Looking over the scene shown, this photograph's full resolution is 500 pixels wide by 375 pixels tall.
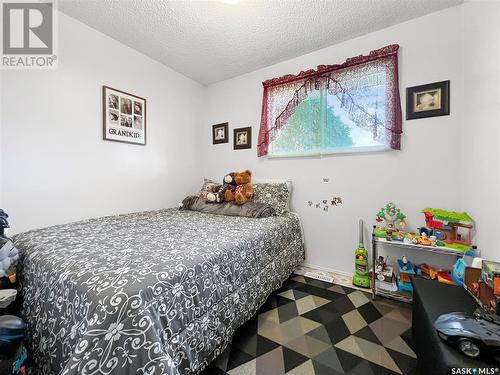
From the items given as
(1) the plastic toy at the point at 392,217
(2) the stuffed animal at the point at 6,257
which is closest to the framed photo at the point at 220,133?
(1) the plastic toy at the point at 392,217

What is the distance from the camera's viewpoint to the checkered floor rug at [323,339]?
1.18m

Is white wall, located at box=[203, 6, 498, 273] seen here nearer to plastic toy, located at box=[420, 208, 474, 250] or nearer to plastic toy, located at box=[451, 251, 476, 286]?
plastic toy, located at box=[420, 208, 474, 250]

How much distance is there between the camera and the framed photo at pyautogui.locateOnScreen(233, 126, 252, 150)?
2.90 meters

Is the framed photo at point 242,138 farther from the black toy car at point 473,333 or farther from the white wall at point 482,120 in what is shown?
the black toy car at point 473,333

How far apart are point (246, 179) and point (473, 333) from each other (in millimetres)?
2180

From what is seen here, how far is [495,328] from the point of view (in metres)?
0.70

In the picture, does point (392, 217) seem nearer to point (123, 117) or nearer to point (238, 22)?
point (238, 22)

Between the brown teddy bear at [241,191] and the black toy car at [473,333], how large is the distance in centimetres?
181

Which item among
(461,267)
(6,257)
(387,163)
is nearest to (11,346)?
(6,257)

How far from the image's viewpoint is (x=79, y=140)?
199 centimetres

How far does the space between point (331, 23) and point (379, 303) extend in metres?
2.54

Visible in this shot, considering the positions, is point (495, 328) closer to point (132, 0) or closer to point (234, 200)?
point (234, 200)

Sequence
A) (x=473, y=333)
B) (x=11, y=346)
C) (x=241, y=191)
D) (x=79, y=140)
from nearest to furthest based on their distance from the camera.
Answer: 1. (x=473, y=333)
2. (x=11, y=346)
3. (x=79, y=140)
4. (x=241, y=191)

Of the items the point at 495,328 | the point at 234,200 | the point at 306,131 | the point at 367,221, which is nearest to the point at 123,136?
the point at 234,200
